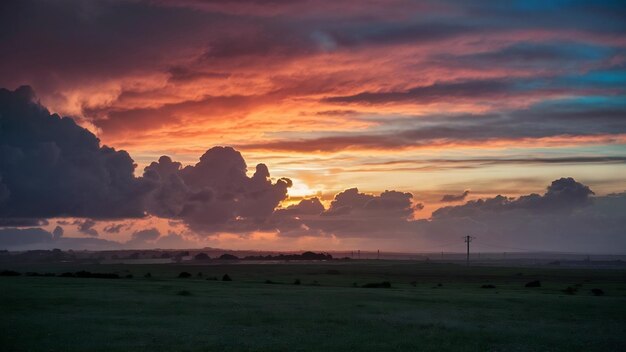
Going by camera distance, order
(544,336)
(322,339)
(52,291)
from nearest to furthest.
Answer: (322,339)
(544,336)
(52,291)

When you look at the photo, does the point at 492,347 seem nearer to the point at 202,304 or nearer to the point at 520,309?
the point at 520,309

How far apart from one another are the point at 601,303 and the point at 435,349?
36.3 meters

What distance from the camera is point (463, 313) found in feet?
171

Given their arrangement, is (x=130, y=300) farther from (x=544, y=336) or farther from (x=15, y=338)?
(x=544, y=336)

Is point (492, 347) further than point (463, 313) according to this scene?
No

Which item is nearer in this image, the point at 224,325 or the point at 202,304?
the point at 224,325

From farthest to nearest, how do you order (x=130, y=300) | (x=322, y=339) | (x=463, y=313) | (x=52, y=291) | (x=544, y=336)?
(x=52, y=291), (x=130, y=300), (x=463, y=313), (x=544, y=336), (x=322, y=339)

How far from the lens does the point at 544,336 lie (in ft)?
134

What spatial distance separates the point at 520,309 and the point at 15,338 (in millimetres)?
43144

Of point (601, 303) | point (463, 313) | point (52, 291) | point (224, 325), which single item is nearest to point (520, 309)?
point (463, 313)

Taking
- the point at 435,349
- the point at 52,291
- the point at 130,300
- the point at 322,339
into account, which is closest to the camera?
the point at 435,349

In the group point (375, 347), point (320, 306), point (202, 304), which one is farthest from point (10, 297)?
point (375, 347)

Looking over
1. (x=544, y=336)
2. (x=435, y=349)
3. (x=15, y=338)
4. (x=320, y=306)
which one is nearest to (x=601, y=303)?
(x=544, y=336)

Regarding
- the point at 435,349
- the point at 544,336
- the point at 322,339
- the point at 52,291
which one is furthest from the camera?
the point at 52,291
